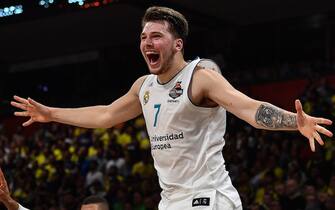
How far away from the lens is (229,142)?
1250 centimetres

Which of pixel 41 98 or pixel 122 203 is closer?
pixel 122 203

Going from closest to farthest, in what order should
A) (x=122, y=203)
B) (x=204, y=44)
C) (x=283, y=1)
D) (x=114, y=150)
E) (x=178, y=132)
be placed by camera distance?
1. (x=178, y=132)
2. (x=122, y=203)
3. (x=114, y=150)
4. (x=283, y=1)
5. (x=204, y=44)

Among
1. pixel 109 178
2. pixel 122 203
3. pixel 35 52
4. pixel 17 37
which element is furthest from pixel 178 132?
pixel 35 52

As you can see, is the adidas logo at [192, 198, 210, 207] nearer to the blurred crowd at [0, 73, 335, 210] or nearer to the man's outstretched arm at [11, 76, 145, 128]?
the man's outstretched arm at [11, 76, 145, 128]

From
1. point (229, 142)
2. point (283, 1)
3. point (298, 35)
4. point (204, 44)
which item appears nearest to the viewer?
point (229, 142)

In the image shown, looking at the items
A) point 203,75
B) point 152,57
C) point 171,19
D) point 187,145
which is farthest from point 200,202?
point 171,19

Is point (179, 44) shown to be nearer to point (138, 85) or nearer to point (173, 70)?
point (173, 70)

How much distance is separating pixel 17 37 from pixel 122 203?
803cm

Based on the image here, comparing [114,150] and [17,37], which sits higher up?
[17,37]

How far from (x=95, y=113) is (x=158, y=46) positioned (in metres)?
0.89

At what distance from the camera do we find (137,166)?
13.0 metres

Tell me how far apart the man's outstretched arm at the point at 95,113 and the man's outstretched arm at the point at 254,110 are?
0.73m

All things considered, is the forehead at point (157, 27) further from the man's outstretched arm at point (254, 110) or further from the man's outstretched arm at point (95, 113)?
the man's outstretched arm at point (95, 113)

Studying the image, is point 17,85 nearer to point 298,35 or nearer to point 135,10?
point 135,10
